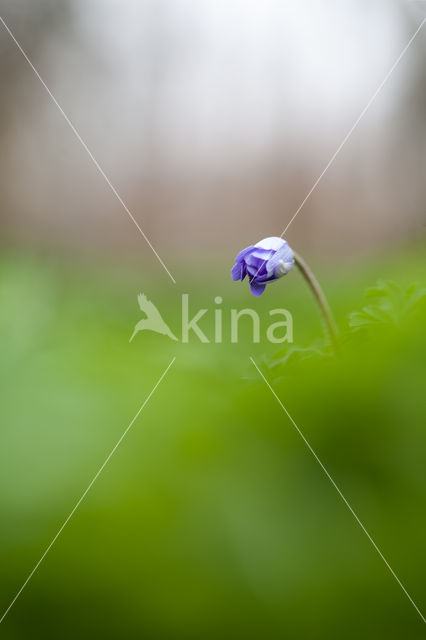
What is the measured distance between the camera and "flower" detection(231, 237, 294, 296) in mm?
933

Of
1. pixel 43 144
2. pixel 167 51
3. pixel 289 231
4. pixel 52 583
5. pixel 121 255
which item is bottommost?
pixel 52 583

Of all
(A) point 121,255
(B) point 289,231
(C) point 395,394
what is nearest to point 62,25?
(A) point 121,255

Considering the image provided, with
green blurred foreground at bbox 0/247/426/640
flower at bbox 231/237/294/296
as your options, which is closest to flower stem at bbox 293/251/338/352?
flower at bbox 231/237/294/296

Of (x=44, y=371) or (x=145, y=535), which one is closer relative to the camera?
(x=145, y=535)

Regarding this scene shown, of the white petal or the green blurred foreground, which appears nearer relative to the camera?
the green blurred foreground

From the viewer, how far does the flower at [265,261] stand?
0.93 meters

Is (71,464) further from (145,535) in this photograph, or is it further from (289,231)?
(289,231)

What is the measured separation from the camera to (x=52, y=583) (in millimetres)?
276

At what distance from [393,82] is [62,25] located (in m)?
2.53

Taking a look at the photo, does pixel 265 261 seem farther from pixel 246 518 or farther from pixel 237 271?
pixel 246 518

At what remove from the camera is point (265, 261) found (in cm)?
93

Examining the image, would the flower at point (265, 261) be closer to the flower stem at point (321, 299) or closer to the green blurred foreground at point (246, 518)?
the flower stem at point (321, 299)

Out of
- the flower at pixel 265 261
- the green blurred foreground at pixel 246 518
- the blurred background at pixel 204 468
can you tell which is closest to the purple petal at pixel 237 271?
the flower at pixel 265 261

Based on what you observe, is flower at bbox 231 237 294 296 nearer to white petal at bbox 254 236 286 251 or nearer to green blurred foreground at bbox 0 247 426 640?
white petal at bbox 254 236 286 251
